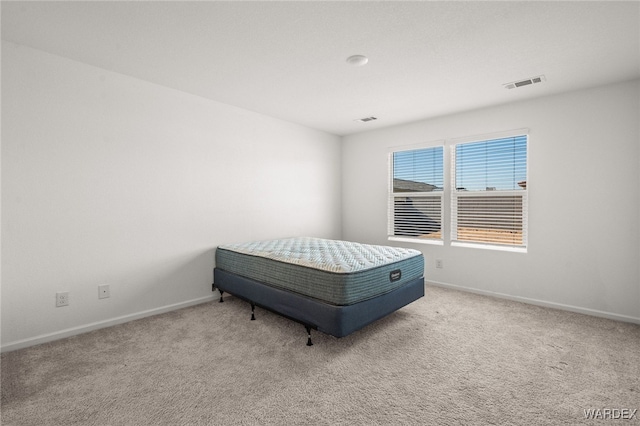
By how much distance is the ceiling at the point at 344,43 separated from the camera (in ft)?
6.20

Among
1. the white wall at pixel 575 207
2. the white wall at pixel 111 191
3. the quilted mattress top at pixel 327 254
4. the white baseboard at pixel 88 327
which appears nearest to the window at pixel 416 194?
the white wall at pixel 575 207

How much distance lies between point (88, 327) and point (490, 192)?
14.6ft

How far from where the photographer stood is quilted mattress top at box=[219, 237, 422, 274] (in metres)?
2.44

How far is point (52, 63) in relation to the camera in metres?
2.46

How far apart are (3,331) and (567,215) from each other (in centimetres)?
516

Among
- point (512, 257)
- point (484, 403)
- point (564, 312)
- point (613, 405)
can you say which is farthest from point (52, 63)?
point (564, 312)

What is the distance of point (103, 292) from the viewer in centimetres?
272

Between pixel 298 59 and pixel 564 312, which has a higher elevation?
pixel 298 59

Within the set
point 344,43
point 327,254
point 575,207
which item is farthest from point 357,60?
point 575,207

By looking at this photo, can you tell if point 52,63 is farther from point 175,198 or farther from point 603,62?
point 603,62

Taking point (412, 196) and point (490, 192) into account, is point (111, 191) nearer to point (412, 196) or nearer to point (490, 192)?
point (412, 196)

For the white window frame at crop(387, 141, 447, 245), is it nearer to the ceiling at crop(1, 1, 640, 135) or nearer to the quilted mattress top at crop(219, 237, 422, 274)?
the ceiling at crop(1, 1, 640, 135)

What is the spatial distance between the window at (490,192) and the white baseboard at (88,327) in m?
3.48

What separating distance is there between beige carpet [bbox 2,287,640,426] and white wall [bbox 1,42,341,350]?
0.41 m
